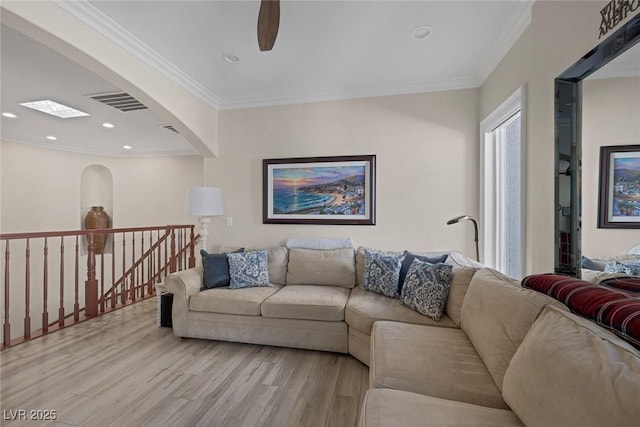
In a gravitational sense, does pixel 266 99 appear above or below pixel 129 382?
above

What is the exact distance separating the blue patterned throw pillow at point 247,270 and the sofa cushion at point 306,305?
1.12 ft

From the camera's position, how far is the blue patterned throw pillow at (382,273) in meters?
2.46

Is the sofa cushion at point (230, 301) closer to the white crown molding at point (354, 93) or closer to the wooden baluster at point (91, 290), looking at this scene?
the wooden baluster at point (91, 290)

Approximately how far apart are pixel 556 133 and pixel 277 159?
268cm

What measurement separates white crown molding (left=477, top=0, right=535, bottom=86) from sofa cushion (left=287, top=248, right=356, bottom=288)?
2.24 meters

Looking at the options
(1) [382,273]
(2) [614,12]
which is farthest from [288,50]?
(1) [382,273]

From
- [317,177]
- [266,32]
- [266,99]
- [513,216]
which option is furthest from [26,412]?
[513,216]

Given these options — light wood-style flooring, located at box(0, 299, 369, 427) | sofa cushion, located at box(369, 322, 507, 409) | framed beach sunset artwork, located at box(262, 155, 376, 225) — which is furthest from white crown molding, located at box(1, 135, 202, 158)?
sofa cushion, located at box(369, 322, 507, 409)

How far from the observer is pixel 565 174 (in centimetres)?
144

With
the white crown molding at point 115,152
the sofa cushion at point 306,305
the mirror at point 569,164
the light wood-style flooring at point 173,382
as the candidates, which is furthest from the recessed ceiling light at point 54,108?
the mirror at point 569,164

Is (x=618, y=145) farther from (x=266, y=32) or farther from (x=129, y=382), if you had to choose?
(x=129, y=382)

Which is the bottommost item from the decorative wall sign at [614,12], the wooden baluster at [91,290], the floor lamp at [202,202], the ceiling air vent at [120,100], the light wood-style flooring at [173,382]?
the light wood-style flooring at [173,382]

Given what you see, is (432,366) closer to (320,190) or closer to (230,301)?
(230,301)

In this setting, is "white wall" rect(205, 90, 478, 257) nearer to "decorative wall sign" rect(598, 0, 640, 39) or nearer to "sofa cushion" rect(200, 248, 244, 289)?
"sofa cushion" rect(200, 248, 244, 289)
